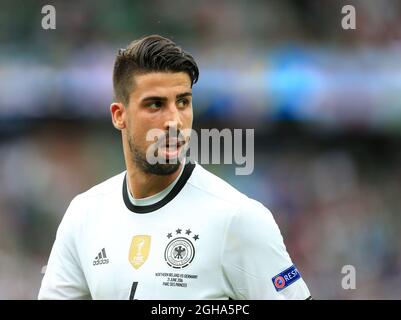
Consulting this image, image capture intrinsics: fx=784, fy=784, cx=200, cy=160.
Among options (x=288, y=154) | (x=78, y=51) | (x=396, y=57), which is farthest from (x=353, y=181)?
(x=78, y=51)

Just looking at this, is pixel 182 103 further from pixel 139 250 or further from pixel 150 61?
pixel 139 250

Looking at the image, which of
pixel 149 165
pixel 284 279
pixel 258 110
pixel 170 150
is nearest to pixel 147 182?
pixel 149 165

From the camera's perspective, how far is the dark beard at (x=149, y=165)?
3691 mm

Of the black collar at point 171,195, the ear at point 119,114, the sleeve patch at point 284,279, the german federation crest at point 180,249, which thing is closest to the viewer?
the sleeve patch at point 284,279

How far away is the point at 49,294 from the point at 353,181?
5289 mm

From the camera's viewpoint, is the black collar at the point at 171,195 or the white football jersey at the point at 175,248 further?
the black collar at the point at 171,195

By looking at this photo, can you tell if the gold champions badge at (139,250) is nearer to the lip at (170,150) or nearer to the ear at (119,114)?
the lip at (170,150)

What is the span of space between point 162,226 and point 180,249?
0.18 metres

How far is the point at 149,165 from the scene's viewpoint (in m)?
3.74

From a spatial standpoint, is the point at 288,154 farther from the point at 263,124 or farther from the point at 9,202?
the point at 9,202

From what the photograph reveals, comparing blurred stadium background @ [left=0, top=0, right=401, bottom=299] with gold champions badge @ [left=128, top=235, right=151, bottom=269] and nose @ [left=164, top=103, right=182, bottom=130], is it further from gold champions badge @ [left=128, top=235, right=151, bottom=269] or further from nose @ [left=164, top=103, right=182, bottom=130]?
nose @ [left=164, top=103, right=182, bottom=130]

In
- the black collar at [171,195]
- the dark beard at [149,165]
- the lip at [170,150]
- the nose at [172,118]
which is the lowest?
the black collar at [171,195]

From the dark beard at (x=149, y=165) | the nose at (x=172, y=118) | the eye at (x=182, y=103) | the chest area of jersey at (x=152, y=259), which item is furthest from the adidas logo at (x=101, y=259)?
the eye at (x=182, y=103)

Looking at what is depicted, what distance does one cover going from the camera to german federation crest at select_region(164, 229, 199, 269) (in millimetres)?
3510
